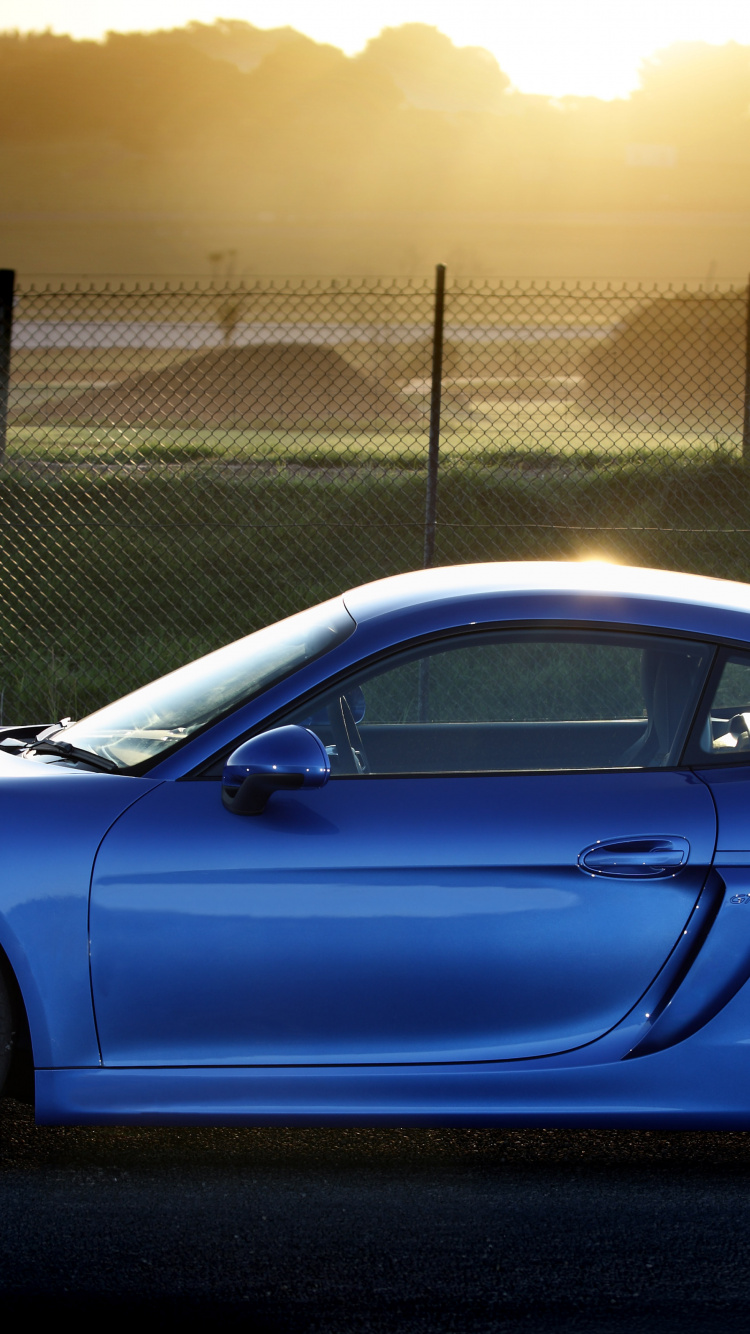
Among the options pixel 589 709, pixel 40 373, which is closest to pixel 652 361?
pixel 40 373

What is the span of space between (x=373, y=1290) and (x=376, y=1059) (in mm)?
450

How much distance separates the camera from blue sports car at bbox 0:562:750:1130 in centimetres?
278

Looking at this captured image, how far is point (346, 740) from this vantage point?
329cm

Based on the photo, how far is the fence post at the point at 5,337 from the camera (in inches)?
300

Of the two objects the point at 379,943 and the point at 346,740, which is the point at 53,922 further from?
the point at 346,740

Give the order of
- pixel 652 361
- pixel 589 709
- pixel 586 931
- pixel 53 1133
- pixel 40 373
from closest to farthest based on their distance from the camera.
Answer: pixel 586 931
pixel 53 1133
pixel 589 709
pixel 40 373
pixel 652 361

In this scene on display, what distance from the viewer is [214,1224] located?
2.83 metres

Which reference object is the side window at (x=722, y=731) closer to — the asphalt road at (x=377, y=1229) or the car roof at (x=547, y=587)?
the car roof at (x=547, y=587)

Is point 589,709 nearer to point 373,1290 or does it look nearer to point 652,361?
point 373,1290

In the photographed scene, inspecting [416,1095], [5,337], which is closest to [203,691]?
[416,1095]

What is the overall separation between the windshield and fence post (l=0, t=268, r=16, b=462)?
453 cm

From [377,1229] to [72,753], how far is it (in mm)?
1310

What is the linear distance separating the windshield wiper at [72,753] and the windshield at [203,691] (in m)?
0.02

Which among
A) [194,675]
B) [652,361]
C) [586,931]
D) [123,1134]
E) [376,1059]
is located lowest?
[123,1134]
